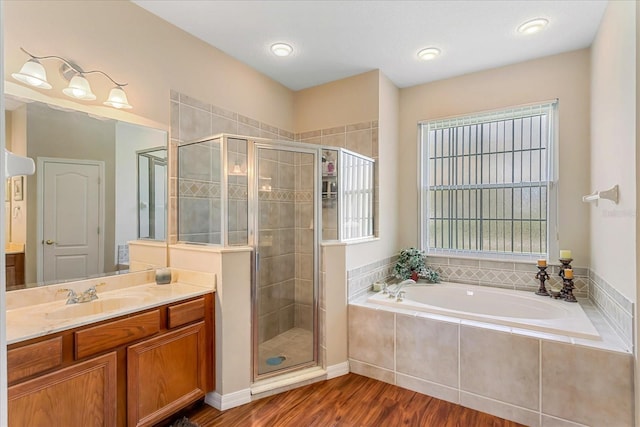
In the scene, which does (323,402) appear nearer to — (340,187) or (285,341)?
(285,341)

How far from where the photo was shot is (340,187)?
275 cm

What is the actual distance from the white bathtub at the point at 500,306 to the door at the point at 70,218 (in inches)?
83.2

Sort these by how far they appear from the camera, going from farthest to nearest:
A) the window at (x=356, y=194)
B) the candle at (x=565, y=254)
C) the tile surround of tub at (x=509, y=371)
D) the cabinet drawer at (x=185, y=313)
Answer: the window at (x=356, y=194)
the candle at (x=565, y=254)
the cabinet drawer at (x=185, y=313)
the tile surround of tub at (x=509, y=371)

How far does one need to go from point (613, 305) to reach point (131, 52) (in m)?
3.72

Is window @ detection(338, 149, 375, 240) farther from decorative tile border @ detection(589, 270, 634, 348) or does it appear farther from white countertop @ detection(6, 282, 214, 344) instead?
decorative tile border @ detection(589, 270, 634, 348)

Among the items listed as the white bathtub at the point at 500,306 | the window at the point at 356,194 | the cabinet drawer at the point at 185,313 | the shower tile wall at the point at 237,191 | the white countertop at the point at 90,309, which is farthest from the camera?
the window at the point at 356,194

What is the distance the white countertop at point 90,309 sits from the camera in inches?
56.2

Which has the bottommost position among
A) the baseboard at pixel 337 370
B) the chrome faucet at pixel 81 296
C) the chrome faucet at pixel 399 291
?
the baseboard at pixel 337 370

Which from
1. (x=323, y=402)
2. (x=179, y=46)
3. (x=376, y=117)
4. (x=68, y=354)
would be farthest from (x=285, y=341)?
(x=179, y=46)

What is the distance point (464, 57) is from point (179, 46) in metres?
2.49

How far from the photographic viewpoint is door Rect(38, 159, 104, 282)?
1798mm

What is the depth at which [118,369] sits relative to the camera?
1656 mm

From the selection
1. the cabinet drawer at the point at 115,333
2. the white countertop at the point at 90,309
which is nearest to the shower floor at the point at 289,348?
the white countertop at the point at 90,309

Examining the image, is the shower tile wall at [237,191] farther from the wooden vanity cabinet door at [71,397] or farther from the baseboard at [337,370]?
the baseboard at [337,370]
